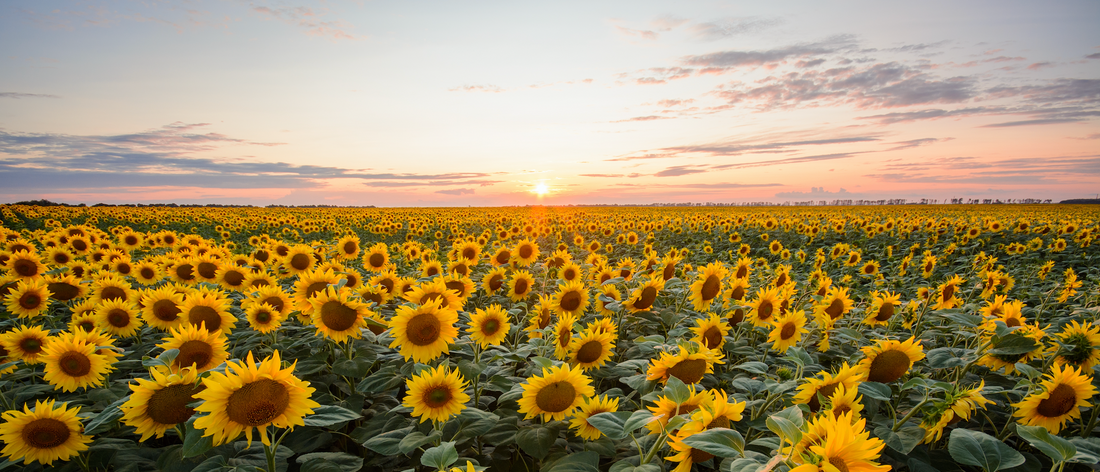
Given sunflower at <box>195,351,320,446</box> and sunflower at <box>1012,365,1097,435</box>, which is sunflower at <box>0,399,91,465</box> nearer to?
sunflower at <box>195,351,320,446</box>

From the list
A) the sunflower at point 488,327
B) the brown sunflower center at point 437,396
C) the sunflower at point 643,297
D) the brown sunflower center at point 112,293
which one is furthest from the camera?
the sunflower at point 643,297

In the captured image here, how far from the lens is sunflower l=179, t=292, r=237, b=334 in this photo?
3523 mm

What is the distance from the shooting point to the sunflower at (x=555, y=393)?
8.07 feet

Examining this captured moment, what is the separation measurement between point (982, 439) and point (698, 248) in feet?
45.6

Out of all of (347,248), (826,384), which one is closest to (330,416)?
(826,384)

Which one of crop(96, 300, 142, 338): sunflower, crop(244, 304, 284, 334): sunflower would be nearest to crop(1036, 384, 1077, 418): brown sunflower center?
crop(244, 304, 284, 334): sunflower

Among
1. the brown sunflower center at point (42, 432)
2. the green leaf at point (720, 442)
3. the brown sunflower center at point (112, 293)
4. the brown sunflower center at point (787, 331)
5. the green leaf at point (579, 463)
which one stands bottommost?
the green leaf at point (579, 463)

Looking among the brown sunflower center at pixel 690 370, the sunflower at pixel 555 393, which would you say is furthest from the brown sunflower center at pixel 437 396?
the brown sunflower center at pixel 690 370

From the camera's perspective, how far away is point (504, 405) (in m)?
2.93

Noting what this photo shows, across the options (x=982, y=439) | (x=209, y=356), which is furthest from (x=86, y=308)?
(x=982, y=439)

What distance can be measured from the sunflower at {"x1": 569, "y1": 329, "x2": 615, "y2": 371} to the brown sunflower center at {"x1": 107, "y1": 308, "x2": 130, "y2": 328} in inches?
158

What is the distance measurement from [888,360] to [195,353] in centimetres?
436

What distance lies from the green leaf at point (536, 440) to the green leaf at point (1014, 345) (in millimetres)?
2783

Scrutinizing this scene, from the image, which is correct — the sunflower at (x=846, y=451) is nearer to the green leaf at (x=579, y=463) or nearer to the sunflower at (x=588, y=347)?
the green leaf at (x=579, y=463)
